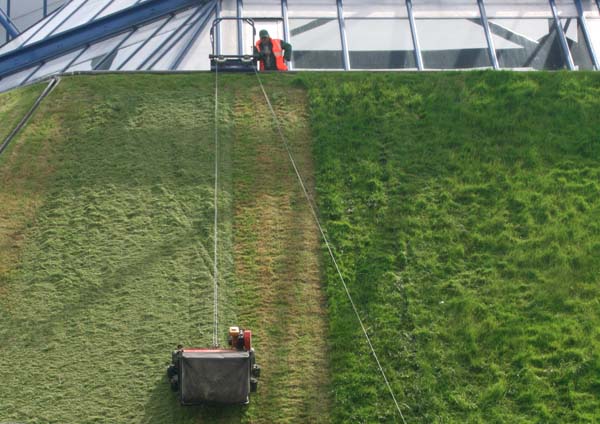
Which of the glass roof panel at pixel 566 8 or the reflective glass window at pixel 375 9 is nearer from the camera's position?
the reflective glass window at pixel 375 9

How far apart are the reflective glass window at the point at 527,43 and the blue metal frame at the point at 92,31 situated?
717cm

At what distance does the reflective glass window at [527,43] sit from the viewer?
2755 cm

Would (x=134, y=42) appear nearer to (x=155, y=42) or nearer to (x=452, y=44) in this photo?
(x=155, y=42)

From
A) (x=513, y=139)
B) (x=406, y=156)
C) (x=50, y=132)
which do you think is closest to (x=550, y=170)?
(x=513, y=139)

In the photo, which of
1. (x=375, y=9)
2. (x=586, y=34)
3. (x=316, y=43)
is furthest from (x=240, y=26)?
(x=586, y=34)

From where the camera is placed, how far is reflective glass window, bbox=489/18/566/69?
90.4 ft

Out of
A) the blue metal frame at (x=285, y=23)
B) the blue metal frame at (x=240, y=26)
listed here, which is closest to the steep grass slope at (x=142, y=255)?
the blue metal frame at (x=240, y=26)

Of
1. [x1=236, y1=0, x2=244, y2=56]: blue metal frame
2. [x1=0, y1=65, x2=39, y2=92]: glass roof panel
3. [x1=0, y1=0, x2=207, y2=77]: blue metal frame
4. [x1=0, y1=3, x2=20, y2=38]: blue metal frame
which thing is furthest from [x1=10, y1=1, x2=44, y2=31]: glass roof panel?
[x1=236, y1=0, x2=244, y2=56]: blue metal frame

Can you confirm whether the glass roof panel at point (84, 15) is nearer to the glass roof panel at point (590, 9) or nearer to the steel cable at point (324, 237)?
the steel cable at point (324, 237)

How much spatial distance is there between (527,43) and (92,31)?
33.4 feet

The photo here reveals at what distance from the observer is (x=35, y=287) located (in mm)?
21328

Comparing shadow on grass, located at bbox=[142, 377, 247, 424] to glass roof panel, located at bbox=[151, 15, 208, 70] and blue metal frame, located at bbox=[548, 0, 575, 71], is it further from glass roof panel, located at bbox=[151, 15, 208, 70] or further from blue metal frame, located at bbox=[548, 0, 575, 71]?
blue metal frame, located at bbox=[548, 0, 575, 71]

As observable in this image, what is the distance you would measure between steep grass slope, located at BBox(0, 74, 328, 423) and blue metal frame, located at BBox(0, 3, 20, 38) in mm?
7881

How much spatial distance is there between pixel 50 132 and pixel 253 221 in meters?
5.01
